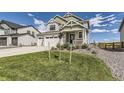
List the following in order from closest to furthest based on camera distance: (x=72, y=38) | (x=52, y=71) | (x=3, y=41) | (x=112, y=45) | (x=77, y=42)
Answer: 1. (x=52, y=71)
2. (x=112, y=45)
3. (x=77, y=42)
4. (x=72, y=38)
5. (x=3, y=41)

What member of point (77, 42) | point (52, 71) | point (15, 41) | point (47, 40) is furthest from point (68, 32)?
point (52, 71)

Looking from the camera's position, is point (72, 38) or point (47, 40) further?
point (47, 40)

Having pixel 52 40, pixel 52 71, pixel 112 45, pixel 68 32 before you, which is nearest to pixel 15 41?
pixel 52 40

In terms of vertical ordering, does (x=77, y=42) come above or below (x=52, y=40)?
below

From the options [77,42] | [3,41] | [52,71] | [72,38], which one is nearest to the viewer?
[52,71]

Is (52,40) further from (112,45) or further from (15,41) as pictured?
(112,45)

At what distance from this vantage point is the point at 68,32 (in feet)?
59.2

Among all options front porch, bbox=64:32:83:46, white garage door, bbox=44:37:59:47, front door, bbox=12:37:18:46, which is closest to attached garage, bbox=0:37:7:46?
front door, bbox=12:37:18:46

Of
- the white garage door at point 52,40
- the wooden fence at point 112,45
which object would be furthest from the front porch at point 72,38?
the wooden fence at point 112,45

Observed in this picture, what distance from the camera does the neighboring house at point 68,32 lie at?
56.2ft

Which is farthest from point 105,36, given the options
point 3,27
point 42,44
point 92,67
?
point 3,27

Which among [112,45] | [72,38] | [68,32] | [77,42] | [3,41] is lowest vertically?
[112,45]
